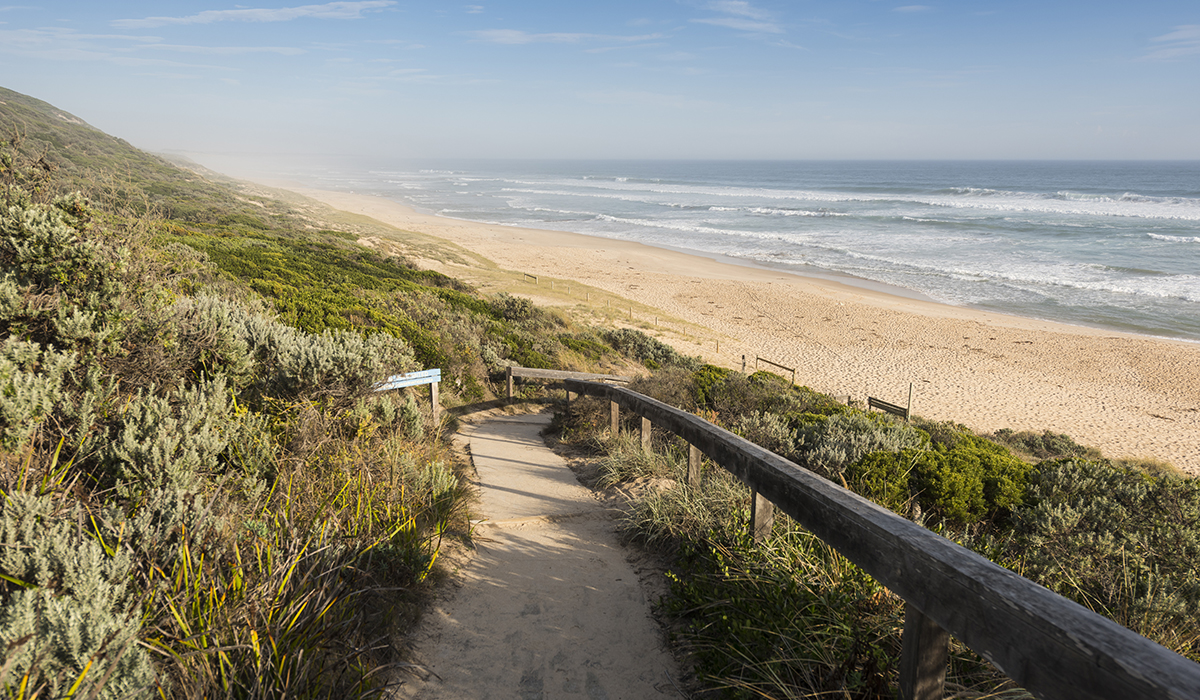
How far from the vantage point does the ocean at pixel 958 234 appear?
2983cm

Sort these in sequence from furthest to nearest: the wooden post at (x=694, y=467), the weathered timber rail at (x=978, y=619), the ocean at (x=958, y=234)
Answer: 1. the ocean at (x=958, y=234)
2. the wooden post at (x=694, y=467)
3. the weathered timber rail at (x=978, y=619)

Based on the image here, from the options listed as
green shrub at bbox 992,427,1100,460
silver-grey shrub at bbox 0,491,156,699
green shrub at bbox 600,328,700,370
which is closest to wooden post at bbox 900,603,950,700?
silver-grey shrub at bbox 0,491,156,699

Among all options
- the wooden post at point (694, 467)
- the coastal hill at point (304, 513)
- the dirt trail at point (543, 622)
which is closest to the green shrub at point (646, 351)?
the coastal hill at point (304, 513)

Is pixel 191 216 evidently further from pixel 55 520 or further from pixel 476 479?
pixel 55 520

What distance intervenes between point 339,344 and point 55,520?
312 centimetres

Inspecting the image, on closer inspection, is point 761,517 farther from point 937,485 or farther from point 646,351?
point 646,351

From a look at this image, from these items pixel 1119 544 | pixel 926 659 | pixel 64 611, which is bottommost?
pixel 1119 544

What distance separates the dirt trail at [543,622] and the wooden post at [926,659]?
1.15 meters

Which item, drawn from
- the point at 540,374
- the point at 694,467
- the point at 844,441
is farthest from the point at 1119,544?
the point at 540,374

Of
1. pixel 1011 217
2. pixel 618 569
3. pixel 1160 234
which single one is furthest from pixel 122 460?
pixel 1011 217

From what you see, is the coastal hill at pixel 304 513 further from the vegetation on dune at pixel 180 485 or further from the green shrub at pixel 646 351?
the green shrub at pixel 646 351

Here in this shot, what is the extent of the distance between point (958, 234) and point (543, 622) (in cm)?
5297

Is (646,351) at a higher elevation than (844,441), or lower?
lower

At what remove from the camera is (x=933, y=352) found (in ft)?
72.5
